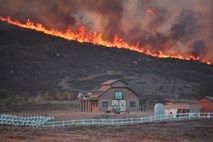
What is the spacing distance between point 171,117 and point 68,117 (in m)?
14.2

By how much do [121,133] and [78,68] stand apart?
101 meters

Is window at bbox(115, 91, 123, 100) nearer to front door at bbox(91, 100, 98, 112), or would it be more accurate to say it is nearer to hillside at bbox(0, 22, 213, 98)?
front door at bbox(91, 100, 98, 112)

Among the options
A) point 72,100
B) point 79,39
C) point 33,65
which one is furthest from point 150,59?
point 72,100

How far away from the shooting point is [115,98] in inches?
2721

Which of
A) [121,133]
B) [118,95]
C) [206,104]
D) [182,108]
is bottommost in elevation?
[121,133]

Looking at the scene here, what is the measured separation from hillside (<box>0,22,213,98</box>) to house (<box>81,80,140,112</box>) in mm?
34135

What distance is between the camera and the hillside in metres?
114

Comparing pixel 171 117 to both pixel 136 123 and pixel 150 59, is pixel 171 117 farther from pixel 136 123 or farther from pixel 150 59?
pixel 150 59

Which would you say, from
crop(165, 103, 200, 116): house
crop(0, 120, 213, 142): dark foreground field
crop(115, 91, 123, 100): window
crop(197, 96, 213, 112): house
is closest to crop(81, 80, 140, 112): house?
crop(115, 91, 123, 100): window

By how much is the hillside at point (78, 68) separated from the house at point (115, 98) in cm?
3414

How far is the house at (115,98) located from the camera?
68.6m

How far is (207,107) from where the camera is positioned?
63.8 metres

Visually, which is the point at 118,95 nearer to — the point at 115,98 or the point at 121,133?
the point at 115,98

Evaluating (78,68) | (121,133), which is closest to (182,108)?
(121,133)
